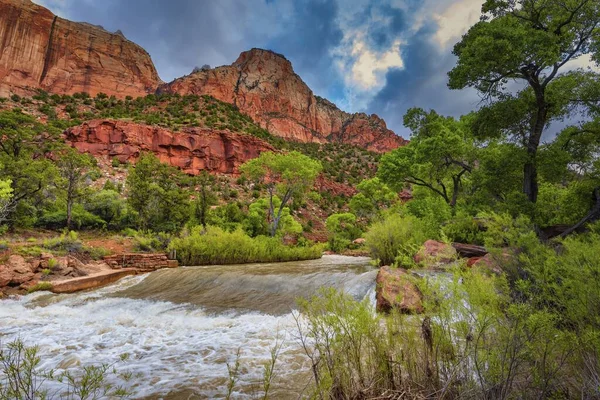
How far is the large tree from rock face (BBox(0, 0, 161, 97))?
76968mm

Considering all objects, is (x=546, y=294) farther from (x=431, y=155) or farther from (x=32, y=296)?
(x=32, y=296)

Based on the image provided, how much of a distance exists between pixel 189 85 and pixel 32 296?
9801 centimetres

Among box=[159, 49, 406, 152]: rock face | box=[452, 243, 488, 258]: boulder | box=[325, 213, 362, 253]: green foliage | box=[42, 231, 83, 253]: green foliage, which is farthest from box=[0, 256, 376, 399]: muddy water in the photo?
box=[159, 49, 406, 152]: rock face

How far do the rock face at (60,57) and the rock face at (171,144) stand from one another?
3155cm

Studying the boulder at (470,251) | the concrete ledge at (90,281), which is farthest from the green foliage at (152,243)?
the boulder at (470,251)

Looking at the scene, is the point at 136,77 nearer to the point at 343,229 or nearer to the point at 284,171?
the point at 343,229

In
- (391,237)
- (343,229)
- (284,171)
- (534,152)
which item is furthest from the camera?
(343,229)

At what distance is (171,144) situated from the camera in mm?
44594

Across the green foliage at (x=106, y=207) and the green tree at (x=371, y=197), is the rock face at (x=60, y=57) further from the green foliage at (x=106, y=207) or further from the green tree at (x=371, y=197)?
the green tree at (x=371, y=197)

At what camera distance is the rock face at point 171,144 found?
132 feet

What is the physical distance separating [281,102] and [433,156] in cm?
10487

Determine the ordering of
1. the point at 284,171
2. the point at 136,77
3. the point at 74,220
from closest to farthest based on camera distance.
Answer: the point at 74,220 < the point at 284,171 < the point at 136,77

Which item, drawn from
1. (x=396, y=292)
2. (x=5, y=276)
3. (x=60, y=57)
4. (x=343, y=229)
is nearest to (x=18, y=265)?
(x=5, y=276)

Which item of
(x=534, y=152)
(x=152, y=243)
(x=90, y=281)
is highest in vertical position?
(x=534, y=152)
